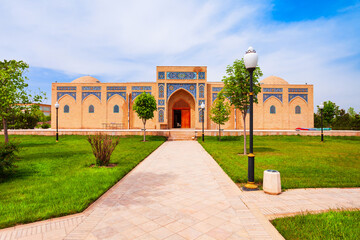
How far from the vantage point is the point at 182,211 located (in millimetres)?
3723

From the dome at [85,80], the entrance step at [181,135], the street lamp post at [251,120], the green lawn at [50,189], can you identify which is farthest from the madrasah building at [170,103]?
the street lamp post at [251,120]

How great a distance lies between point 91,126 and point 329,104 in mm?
32140

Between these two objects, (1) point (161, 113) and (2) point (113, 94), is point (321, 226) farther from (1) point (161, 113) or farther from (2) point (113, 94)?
(2) point (113, 94)

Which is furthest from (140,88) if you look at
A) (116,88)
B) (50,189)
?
(50,189)

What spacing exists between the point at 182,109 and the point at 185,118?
4.22 feet

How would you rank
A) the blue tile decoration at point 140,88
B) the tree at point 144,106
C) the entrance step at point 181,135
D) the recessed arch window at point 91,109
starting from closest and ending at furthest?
the tree at point 144,106
the entrance step at point 181,135
the blue tile decoration at point 140,88
the recessed arch window at point 91,109

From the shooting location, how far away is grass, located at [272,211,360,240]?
2.91 meters

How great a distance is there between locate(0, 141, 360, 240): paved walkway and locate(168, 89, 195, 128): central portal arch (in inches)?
838

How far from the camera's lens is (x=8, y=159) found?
595 cm

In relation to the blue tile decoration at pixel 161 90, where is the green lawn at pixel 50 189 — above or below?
below

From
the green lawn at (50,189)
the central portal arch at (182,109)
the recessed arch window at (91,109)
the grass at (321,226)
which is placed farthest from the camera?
the central portal arch at (182,109)

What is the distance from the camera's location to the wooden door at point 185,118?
27.3 meters

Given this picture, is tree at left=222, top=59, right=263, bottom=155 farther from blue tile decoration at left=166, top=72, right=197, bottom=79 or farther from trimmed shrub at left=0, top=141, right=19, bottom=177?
Answer: blue tile decoration at left=166, top=72, right=197, bottom=79

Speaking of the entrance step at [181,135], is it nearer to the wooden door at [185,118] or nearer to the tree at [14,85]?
the wooden door at [185,118]
